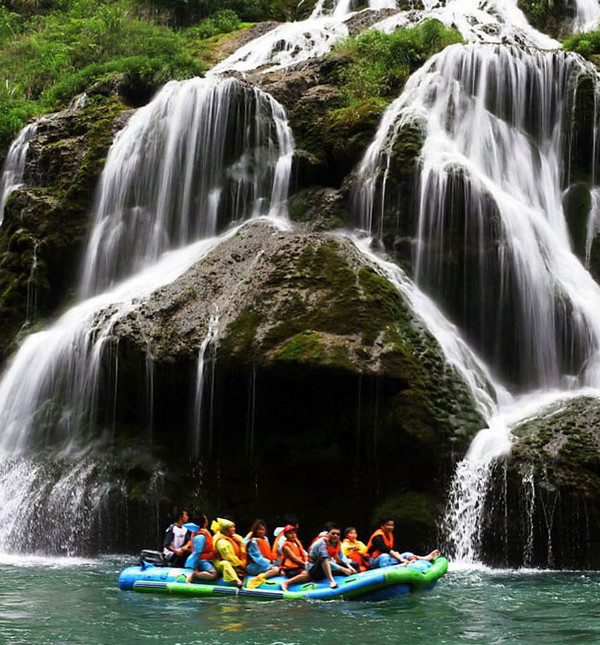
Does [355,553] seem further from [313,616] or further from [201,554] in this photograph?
[313,616]

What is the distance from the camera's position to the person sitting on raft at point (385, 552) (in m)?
11.5

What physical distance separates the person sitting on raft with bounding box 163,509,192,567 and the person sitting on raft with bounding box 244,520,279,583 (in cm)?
102

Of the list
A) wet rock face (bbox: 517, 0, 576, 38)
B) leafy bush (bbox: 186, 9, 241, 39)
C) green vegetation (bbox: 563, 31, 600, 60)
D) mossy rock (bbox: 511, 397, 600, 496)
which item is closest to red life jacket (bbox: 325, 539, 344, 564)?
mossy rock (bbox: 511, 397, 600, 496)

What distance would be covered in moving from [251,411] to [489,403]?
438 cm

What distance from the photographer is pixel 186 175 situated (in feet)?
69.9

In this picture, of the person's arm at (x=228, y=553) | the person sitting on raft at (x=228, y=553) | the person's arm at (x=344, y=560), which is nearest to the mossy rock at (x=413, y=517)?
the person's arm at (x=344, y=560)

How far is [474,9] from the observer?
32531 mm

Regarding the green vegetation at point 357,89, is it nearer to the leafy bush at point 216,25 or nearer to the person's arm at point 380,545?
the person's arm at point 380,545

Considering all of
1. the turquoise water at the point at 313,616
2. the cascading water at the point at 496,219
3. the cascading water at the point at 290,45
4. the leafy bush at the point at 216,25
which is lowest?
the turquoise water at the point at 313,616

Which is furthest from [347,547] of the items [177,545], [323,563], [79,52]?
[79,52]

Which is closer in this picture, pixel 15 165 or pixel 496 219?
pixel 496 219

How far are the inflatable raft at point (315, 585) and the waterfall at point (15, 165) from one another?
15.1 metres

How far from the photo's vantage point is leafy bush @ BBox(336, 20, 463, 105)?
76.1 ft

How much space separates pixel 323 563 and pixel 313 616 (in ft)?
5.13
